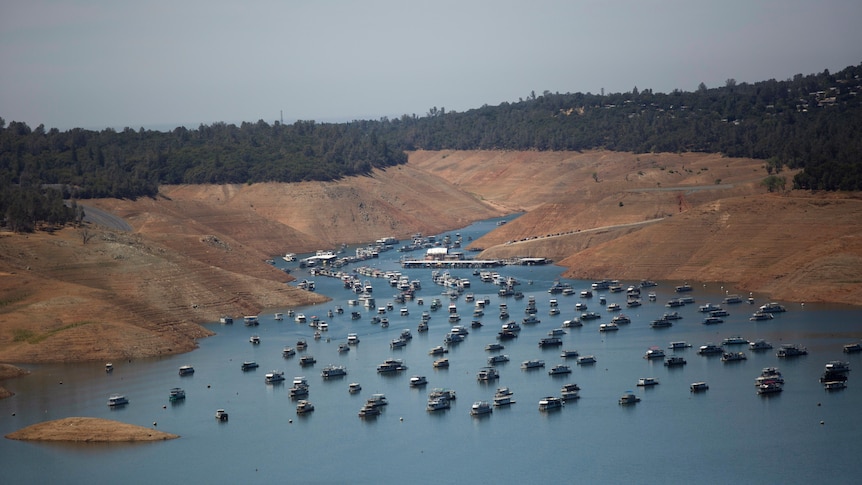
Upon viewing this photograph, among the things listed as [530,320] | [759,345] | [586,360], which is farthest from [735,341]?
[530,320]

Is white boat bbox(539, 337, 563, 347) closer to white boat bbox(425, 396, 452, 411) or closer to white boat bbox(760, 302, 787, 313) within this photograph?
white boat bbox(760, 302, 787, 313)

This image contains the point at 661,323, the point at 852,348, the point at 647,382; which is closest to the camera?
the point at 647,382

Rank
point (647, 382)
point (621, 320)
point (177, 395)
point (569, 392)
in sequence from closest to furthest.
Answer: point (569, 392) < point (647, 382) < point (177, 395) < point (621, 320)

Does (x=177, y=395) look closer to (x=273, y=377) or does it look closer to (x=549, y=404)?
(x=273, y=377)

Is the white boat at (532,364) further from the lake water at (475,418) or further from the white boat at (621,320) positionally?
the white boat at (621,320)

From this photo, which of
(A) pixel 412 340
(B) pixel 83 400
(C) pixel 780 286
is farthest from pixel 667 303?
(B) pixel 83 400

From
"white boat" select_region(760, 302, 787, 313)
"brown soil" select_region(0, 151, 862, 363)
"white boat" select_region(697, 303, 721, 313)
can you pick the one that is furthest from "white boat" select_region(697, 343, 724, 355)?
"brown soil" select_region(0, 151, 862, 363)
